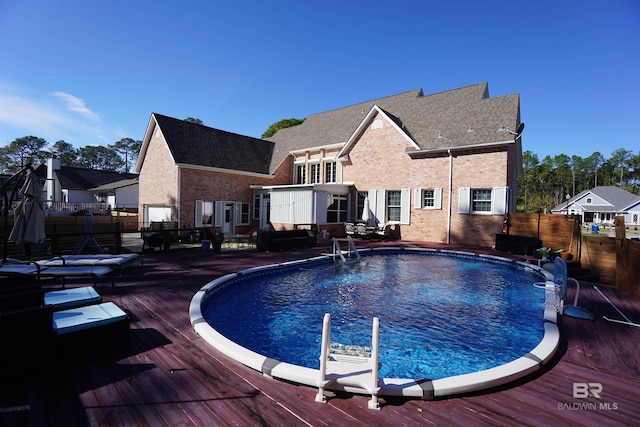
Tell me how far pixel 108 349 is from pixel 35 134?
91.3 m

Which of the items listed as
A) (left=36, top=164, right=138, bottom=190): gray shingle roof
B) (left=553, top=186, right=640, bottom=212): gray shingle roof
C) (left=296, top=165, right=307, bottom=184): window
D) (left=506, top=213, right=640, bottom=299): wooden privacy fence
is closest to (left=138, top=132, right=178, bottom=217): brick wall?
(left=296, top=165, right=307, bottom=184): window

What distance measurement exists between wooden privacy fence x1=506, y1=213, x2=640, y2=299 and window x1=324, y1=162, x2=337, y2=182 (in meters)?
12.3

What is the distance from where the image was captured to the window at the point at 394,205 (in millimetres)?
19109

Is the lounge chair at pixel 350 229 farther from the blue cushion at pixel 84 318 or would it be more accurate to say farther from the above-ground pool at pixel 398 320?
the blue cushion at pixel 84 318

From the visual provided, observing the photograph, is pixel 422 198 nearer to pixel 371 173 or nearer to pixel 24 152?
pixel 371 173

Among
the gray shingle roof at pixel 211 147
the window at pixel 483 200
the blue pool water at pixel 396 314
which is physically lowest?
the blue pool water at pixel 396 314

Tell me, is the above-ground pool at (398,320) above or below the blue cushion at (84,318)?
below

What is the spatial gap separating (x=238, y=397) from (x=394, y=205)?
17.5 m

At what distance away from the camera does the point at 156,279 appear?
7902mm

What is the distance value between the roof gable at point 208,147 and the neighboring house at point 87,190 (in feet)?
47.2

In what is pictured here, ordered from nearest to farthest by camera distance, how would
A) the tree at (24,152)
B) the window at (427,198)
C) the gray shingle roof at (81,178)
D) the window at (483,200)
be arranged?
the window at (483,200), the window at (427,198), the gray shingle roof at (81,178), the tree at (24,152)
